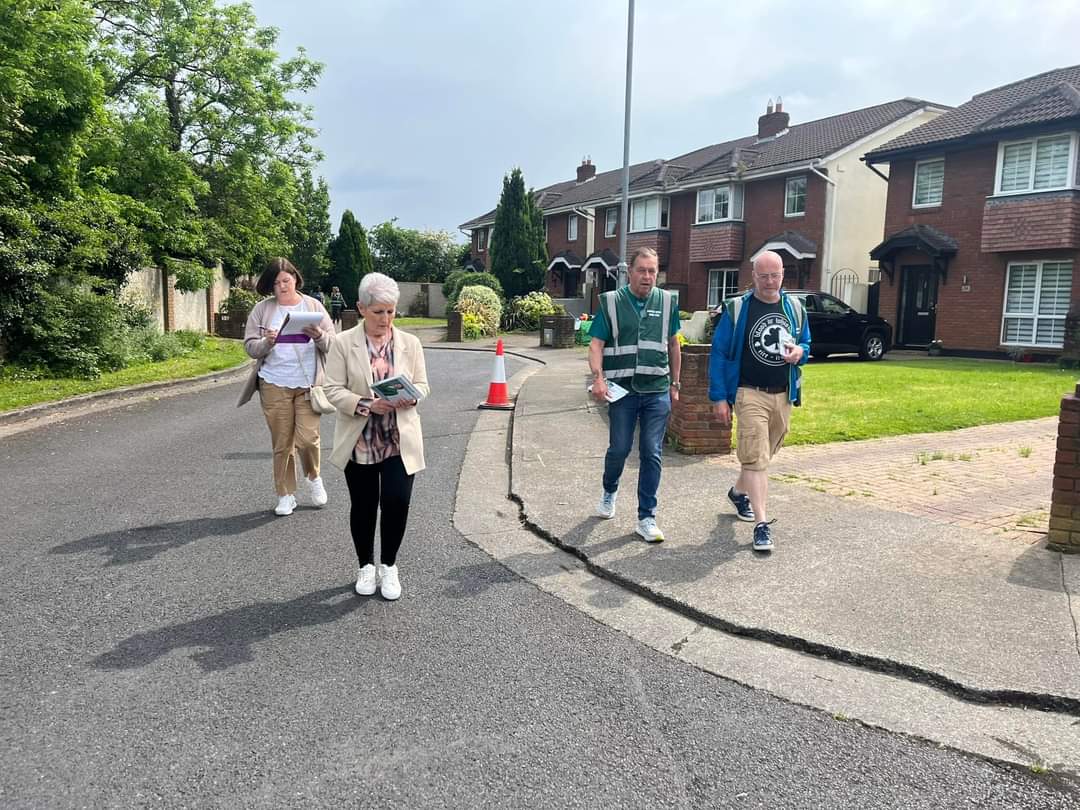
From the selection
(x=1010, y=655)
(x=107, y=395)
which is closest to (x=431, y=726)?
(x=1010, y=655)

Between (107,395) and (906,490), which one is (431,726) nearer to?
(906,490)

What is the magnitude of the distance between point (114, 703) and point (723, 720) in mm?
2385

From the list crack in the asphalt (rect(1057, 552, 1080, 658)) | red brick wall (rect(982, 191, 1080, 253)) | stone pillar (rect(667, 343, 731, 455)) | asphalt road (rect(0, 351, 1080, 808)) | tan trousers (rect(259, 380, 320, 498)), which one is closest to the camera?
asphalt road (rect(0, 351, 1080, 808))

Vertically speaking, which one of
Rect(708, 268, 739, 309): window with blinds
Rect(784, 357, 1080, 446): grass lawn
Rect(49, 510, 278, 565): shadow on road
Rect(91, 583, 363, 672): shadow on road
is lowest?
Rect(91, 583, 363, 672): shadow on road

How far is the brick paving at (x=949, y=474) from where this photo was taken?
Answer: 19.3 ft

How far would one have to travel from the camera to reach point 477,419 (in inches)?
420

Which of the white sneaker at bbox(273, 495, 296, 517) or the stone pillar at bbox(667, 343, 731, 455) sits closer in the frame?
the white sneaker at bbox(273, 495, 296, 517)

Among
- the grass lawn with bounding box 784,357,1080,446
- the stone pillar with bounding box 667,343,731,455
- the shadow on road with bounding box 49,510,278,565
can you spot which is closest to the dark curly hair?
the shadow on road with bounding box 49,510,278,565

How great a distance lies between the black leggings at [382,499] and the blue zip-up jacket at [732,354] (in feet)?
7.11

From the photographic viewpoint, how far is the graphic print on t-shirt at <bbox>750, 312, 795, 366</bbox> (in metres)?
5.17

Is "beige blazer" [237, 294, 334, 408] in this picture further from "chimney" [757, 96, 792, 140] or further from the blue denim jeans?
"chimney" [757, 96, 792, 140]

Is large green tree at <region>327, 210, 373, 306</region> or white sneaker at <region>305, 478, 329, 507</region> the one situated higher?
large green tree at <region>327, 210, 373, 306</region>

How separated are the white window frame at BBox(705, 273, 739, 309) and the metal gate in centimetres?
440

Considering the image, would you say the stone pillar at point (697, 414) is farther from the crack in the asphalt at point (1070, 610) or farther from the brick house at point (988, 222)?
the brick house at point (988, 222)
